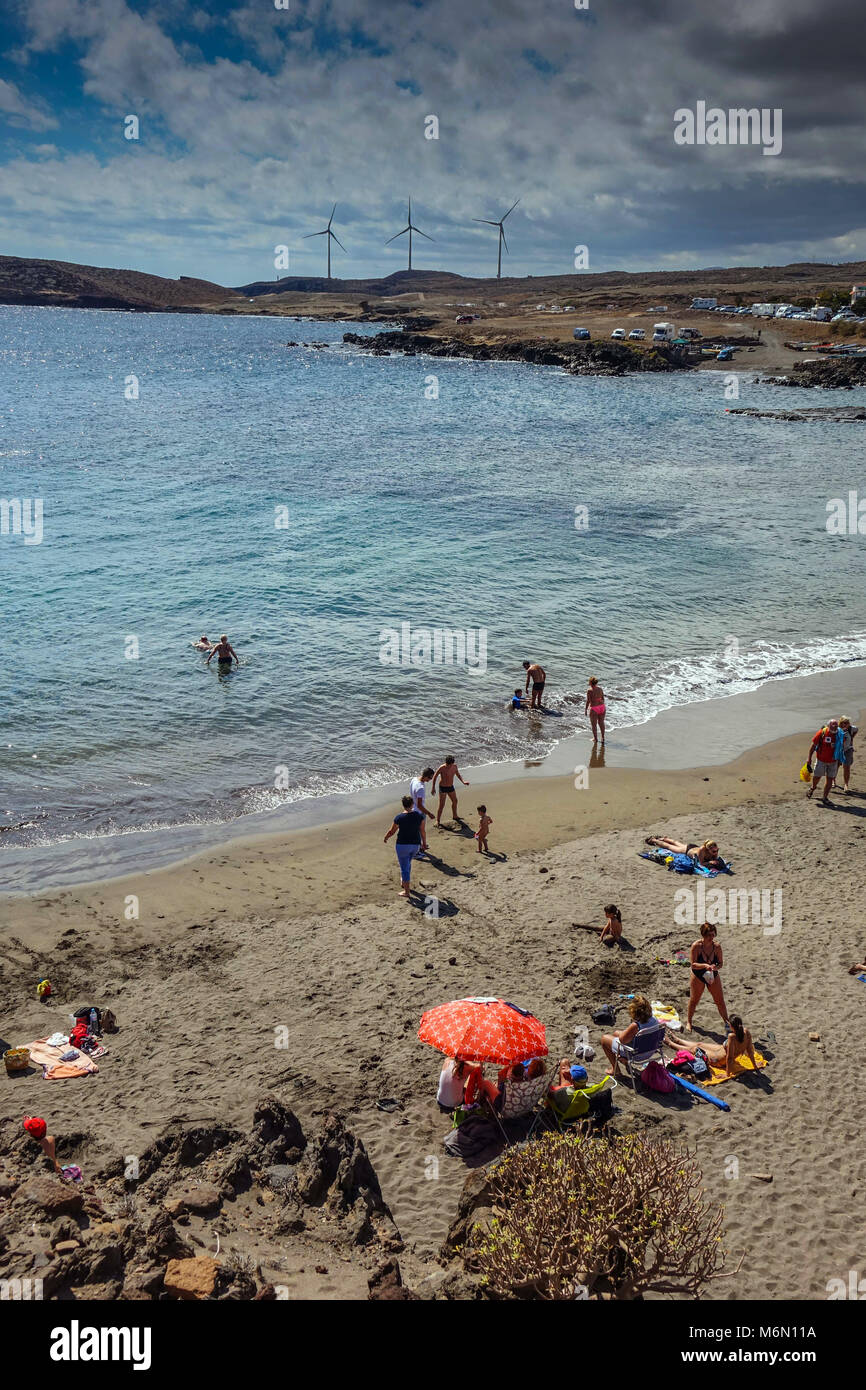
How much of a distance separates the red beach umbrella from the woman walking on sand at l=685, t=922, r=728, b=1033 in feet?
8.36

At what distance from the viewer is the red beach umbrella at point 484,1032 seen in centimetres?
983

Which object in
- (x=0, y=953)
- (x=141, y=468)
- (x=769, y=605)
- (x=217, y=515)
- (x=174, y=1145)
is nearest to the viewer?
(x=174, y=1145)

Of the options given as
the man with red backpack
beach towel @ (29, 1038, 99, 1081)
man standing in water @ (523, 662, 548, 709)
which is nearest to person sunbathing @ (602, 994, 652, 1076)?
beach towel @ (29, 1038, 99, 1081)

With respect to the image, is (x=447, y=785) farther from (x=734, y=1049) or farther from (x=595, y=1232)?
(x=595, y=1232)

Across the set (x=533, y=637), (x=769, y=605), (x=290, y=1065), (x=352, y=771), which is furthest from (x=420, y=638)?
(x=290, y=1065)

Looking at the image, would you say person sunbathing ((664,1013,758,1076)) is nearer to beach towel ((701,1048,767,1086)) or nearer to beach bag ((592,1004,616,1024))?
beach towel ((701,1048,767,1086))

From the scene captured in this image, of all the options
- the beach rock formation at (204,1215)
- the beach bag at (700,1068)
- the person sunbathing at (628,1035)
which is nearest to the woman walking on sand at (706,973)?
the beach bag at (700,1068)

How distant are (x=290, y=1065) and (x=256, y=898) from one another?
4.69 metres

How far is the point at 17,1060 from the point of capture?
36.2ft

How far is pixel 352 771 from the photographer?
2052 cm

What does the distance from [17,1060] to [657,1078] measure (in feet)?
24.8

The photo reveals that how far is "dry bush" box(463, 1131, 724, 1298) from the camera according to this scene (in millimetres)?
7207

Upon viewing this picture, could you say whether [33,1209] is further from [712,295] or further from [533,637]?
[712,295]

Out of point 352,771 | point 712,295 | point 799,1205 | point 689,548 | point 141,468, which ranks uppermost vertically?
point 712,295
